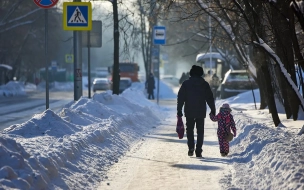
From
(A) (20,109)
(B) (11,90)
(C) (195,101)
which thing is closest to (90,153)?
(C) (195,101)

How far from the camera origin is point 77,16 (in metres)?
17.8

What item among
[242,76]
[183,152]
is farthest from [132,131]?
[242,76]

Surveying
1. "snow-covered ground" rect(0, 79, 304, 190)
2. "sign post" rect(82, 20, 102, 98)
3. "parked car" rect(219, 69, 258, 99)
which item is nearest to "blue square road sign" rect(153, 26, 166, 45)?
"sign post" rect(82, 20, 102, 98)

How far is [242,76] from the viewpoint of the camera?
3709cm

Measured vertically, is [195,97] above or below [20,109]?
above

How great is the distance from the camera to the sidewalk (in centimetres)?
959

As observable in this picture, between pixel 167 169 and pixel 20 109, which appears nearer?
pixel 167 169

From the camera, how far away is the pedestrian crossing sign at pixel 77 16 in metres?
17.8

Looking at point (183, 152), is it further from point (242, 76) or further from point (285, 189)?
point (242, 76)

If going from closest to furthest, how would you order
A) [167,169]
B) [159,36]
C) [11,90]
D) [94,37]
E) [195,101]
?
[167,169] → [195,101] → [94,37] → [159,36] → [11,90]

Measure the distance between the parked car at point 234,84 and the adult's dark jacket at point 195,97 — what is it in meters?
24.0

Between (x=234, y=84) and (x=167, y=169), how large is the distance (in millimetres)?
26714

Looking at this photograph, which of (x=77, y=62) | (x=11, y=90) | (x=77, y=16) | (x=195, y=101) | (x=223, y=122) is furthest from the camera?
(x=11, y=90)

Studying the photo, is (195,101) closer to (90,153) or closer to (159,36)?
(90,153)
